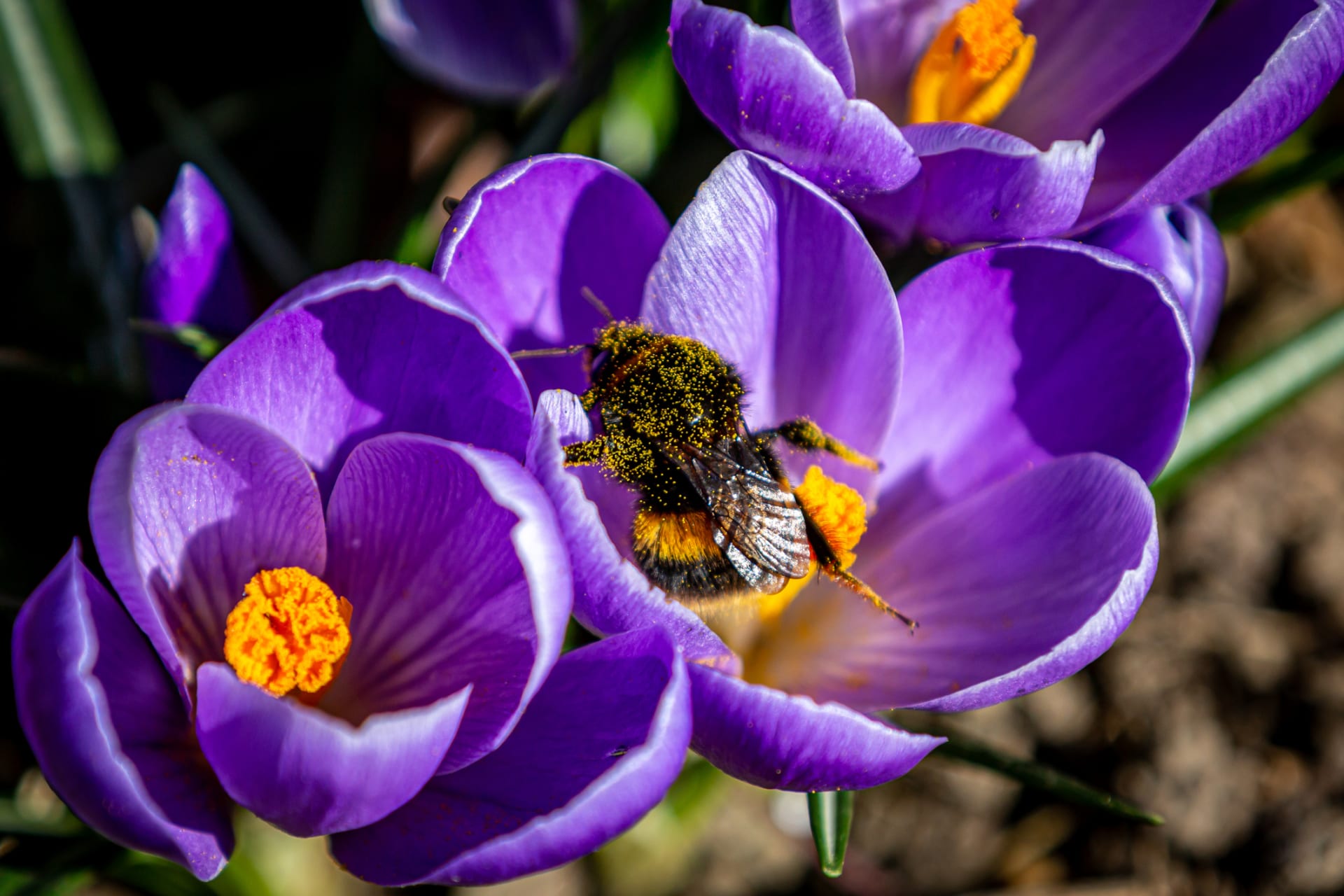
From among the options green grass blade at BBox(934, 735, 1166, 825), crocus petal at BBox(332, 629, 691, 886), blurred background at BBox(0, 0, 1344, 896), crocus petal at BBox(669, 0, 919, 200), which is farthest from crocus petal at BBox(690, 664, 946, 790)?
blurred background at BBox(0, 0, 1344, 896)

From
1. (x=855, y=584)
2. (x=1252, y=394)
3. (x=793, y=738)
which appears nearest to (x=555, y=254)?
(x=855, y=584)

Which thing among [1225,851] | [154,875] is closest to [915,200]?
[154,875]

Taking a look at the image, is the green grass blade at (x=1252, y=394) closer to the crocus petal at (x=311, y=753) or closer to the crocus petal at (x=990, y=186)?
the crocus petal at (x=990, y=186)

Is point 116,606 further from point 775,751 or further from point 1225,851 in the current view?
point 1225,851

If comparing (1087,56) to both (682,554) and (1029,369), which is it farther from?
(682,554)

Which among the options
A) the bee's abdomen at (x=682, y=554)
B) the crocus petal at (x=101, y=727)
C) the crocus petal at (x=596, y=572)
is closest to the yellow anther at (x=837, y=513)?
the bee's abdomen at (x=682, y=554)
